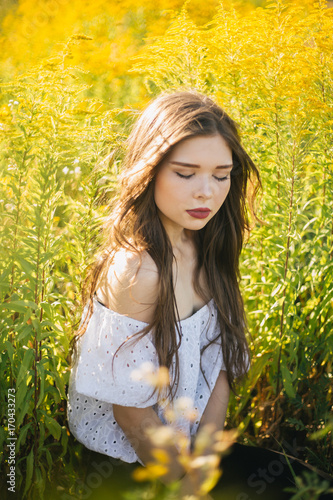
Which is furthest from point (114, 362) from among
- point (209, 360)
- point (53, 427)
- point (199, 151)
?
point (199, 151)

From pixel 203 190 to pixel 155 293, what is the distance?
279 mm

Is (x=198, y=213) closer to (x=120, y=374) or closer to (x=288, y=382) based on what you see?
(x=120, y=374)

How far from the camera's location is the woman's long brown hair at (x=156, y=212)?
1207mm

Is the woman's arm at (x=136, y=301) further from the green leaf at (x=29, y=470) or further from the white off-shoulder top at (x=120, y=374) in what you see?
the green leaf at (x=29, y=470)

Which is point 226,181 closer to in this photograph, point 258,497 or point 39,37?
point 258,497

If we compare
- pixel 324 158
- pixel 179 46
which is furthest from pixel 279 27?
pixel 324 158

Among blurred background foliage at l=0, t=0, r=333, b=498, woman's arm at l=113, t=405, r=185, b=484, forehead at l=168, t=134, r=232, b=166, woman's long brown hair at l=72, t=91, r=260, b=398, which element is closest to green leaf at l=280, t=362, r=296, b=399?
blurred background foliage at l=0, t=0, r=333, b=498

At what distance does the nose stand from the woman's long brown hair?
0.11 m

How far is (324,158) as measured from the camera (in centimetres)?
160

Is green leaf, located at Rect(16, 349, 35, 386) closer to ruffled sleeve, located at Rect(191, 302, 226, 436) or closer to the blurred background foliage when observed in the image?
the blurred background foliage

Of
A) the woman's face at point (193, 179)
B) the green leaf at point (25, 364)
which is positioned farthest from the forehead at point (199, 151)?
the green leaf at point (25, 364)

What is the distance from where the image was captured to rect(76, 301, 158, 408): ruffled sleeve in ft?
3.83

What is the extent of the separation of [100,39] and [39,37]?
0.44 metres

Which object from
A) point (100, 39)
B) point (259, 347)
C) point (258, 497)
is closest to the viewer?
point (258, 497)
